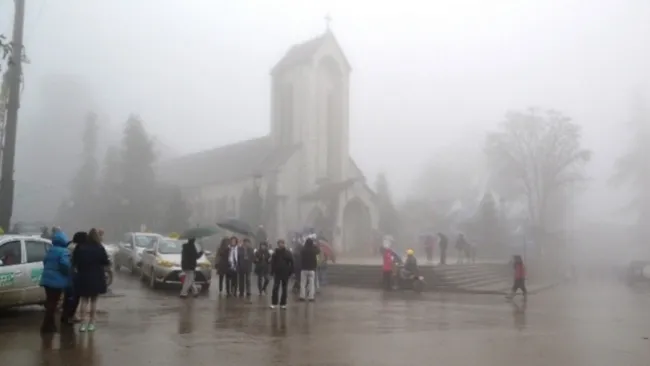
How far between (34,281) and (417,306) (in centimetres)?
1032

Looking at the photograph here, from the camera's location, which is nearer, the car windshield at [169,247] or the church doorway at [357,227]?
the car windshield at [169,247]

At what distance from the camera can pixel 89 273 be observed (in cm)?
1128

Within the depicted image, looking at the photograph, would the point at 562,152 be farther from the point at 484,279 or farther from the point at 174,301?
the point at 174,301

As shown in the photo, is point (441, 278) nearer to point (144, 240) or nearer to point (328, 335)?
point (144, 240)

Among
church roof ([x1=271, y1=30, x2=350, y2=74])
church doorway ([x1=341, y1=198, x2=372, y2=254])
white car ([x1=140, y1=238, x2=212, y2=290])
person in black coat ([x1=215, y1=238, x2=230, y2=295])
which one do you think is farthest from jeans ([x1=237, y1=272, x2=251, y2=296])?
church roof ([x1=271, y1=30, x2=350, y2=74])

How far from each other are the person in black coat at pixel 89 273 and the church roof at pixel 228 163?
33.5 metres

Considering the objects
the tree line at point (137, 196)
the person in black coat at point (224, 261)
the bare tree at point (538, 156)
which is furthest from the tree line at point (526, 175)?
the person in black coat at point (224, 261)

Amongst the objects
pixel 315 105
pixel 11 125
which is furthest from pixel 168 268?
pixel 315 105

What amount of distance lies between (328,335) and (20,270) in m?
6.52

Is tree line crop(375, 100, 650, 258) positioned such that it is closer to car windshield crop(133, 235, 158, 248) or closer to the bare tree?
the bare tree

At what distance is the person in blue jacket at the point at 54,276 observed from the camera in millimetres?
11172

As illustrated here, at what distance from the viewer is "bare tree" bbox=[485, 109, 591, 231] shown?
5166 centimetres

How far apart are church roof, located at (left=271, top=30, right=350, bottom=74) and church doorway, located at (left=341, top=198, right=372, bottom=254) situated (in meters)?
12.8

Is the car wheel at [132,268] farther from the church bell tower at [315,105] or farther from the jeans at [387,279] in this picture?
the church bell tower at [315,105]
